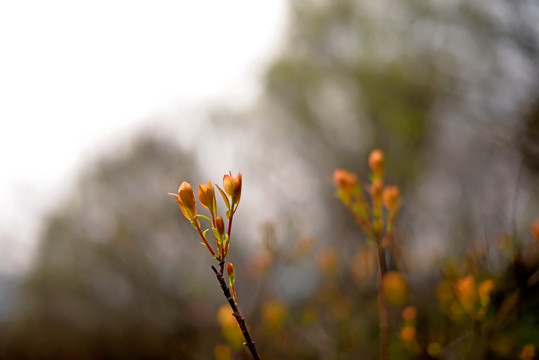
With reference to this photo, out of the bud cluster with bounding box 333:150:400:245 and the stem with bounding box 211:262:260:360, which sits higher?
the bud cluster with bounding box 333:150:400:245

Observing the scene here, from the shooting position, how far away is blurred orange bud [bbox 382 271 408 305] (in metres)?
2.16

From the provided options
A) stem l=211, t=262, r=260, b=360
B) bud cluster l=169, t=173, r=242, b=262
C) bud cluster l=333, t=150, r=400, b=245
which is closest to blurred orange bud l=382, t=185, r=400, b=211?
bud cluster l=333, t=150, r=400, b=245

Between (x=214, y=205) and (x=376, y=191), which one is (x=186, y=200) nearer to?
(x=214, y=205)

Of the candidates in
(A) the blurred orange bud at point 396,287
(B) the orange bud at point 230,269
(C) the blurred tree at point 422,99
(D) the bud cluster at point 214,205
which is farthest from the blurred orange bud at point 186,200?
(A) the blurred orange bud at point 396,287

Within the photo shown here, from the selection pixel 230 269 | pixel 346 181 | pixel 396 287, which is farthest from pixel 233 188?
pixel 396 287

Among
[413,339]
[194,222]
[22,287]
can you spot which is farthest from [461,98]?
[22,287]

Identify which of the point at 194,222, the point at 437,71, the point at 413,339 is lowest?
the point at 413,339

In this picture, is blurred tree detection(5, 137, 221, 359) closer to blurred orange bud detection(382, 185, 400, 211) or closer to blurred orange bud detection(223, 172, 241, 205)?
blurred orange bud detection(382, 185, 400, 211)

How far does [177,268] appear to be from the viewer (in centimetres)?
679

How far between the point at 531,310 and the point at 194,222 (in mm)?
2244

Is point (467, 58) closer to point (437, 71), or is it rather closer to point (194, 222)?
point (437, 71)

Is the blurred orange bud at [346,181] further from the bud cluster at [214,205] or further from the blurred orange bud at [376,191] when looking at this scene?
the bud cluster at [214,205]

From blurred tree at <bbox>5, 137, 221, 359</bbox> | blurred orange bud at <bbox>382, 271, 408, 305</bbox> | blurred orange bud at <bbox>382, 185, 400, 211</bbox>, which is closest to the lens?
blurred orange bud at <bbox>382, 185, 400, 211</bbox>

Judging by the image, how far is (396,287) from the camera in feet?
7.04
